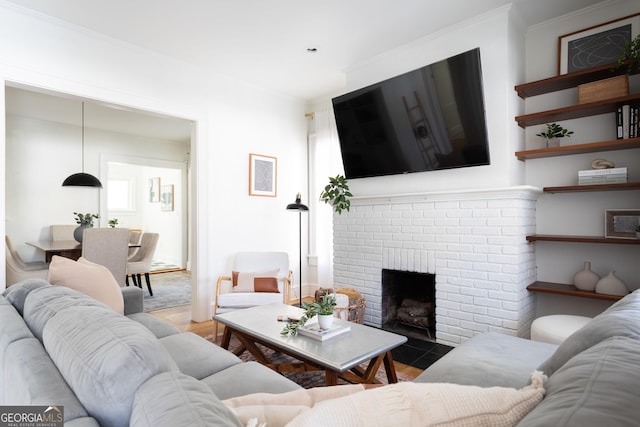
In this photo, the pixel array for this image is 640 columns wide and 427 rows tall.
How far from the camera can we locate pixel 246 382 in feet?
4.65

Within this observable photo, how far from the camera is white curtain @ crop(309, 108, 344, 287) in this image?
4301 millimetres

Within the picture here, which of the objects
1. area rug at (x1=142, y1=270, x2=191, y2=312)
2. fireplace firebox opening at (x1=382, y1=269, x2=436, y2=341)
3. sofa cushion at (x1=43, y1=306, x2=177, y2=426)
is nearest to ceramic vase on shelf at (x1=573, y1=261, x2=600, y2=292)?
fireplace firebox opening at (x1=382, y1=269, x2=436, y2=341)

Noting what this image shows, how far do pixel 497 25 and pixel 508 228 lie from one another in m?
1.62

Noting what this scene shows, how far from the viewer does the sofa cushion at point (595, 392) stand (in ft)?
1.59

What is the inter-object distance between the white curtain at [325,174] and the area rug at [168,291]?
1907mm

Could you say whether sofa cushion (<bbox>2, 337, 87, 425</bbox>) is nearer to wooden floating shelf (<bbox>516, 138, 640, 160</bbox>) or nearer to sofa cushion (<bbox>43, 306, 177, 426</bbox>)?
sofa cushion (<bbox>43, 306, 177, 426</bbox>)

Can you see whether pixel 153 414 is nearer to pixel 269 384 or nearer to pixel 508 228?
pixel 269 384

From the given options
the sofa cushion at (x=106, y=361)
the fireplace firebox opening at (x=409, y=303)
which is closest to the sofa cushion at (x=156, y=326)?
the sofa cushion at (x=106, y=361)

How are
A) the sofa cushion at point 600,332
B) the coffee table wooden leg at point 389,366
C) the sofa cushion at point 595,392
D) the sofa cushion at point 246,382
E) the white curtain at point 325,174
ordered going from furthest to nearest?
the white curtain at point 325,174 < the coffee table wooden leg at point 389,366 < the sofa cushion at point 246,382 < the sofa cushion at point 600,332 < the sofa cushion at point 595,392

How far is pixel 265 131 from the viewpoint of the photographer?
14.2 feet

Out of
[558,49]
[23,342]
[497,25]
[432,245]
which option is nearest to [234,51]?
[497,25]

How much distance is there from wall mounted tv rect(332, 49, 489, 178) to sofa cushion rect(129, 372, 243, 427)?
2.70 metres

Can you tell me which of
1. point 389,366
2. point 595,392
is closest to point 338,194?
point 389,366

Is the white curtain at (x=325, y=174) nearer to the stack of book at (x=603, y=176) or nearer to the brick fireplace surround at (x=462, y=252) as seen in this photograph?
the brick fireplace surround at (x=462, y=252)
